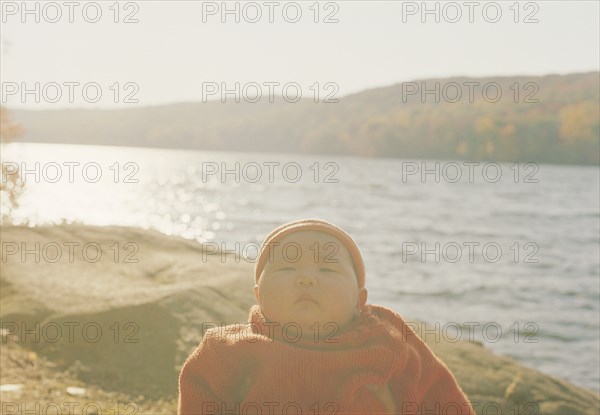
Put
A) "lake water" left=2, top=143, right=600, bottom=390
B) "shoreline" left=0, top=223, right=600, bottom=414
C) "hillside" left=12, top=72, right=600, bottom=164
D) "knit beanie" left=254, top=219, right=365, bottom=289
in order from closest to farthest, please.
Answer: "knit beanie" left=254, top=219, right=365, bottom=289 → "shoreline" left=0, top=223, right=600, bottom=414 → "lake water" left=2, top=143, right=600, bottom=390 → "hillside" left=12, top=72, right=600, bottom=164

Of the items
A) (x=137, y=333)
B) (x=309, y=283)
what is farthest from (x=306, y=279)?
(x=137, y=333)

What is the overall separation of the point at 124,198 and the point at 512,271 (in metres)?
32.2

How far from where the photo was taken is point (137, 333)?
19.6ft

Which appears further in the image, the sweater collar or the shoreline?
the shoreline

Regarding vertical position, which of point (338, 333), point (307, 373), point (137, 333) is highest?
point (338, 333)

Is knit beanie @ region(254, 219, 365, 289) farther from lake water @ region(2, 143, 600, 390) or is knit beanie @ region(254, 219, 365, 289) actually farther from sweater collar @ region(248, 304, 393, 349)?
lake water @ region(2, 143, 600, 390)

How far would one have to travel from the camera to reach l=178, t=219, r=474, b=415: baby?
9.37ft

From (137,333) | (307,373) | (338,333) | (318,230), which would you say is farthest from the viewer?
(137,333)

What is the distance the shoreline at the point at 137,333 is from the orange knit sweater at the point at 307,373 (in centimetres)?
256

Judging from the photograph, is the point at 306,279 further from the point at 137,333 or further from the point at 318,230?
the point at 137,333

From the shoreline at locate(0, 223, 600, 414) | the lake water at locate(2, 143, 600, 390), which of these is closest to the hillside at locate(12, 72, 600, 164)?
the lake water at locate(2, 143, 600, 390)

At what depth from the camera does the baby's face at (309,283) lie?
2945 millimetres

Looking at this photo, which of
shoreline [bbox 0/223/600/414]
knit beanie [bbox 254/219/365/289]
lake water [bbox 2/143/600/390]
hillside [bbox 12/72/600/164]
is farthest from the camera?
hillside [bbox 12/72/600/164]

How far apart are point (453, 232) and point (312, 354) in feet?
84.3
